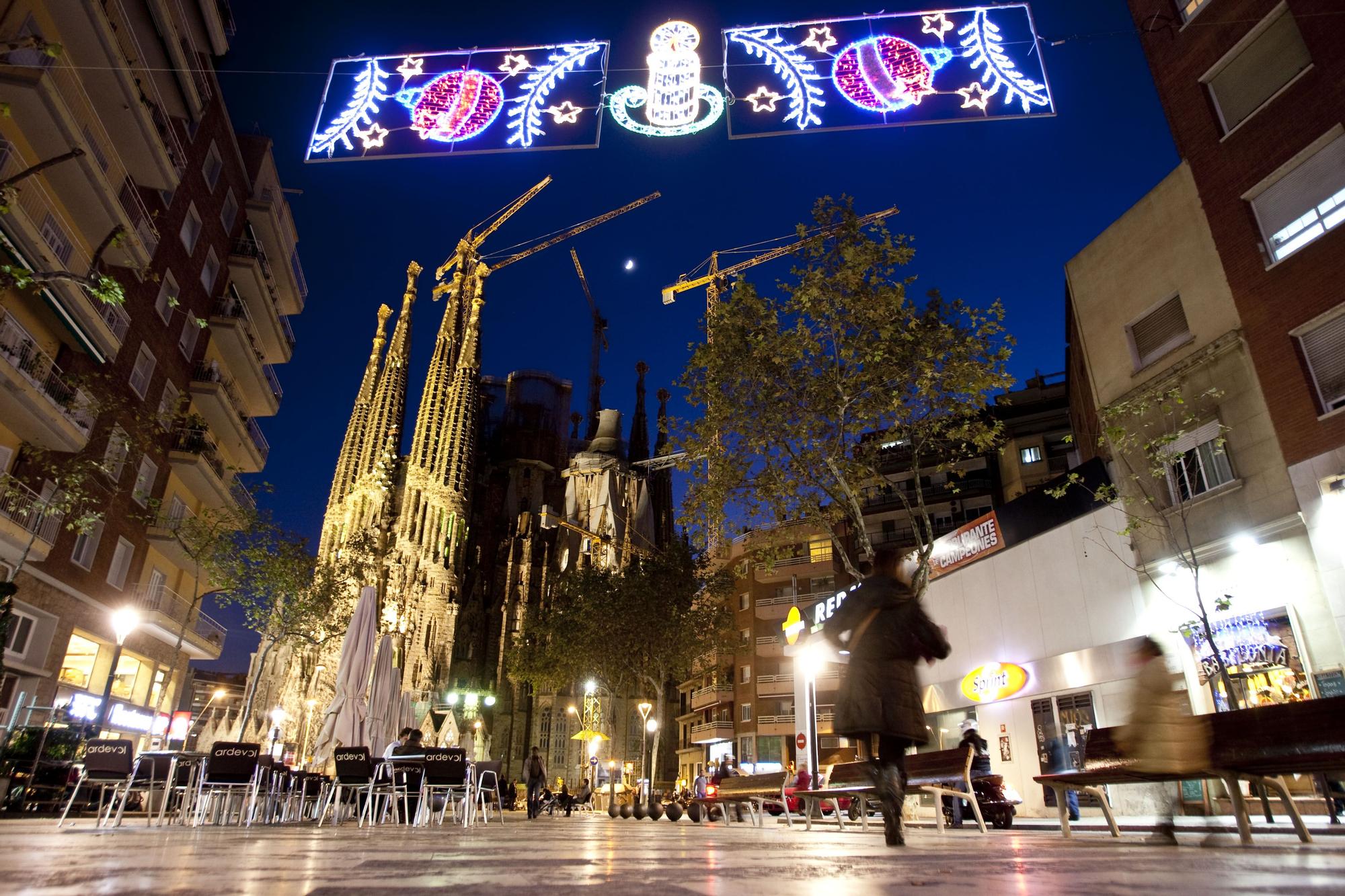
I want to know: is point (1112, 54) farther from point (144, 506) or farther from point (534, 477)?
point (534, 477)

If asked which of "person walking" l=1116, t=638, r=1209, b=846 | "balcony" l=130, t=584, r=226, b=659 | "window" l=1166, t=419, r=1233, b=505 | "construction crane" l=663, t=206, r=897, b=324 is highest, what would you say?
"construction crane" l=663, t=206, r=897, b=324

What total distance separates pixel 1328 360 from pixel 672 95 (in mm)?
12359

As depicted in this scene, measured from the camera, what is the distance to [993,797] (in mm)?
12391

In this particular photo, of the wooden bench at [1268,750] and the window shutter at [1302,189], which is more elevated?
the window shutter at [1302,189]

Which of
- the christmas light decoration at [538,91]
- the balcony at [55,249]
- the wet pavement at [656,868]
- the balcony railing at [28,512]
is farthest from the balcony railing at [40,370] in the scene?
the wet pavement at [656,868]

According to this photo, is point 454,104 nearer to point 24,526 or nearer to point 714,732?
point 24,526

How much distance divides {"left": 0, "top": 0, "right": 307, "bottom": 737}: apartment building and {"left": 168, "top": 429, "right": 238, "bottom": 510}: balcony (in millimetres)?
86

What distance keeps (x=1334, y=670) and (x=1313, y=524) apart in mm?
2395

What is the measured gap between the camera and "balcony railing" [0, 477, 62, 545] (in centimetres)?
1741

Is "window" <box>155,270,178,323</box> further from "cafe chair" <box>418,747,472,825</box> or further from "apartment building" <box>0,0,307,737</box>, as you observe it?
"cafe chair" <box>418,747,472,825</box>

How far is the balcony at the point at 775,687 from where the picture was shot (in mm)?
49094

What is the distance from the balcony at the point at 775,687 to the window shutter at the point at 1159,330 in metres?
35.4

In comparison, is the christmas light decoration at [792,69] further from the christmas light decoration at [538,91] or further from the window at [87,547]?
the window at [87,547]

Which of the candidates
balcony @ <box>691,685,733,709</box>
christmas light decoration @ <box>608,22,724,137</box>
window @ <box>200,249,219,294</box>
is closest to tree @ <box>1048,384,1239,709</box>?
christmas light decoration @ <box>608,22,724,137</box>
